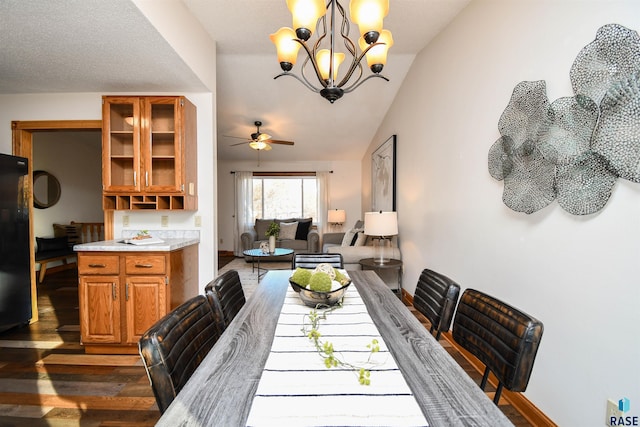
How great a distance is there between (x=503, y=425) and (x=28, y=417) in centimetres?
243

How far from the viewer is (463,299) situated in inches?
49.6

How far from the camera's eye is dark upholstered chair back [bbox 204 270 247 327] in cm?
136

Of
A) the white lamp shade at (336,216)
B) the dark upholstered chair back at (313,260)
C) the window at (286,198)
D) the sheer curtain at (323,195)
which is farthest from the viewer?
the window at (286,198)

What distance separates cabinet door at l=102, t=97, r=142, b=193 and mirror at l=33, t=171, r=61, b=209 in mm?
3577

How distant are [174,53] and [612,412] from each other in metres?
3.18

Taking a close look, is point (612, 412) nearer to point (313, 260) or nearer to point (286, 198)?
point (313, 260)

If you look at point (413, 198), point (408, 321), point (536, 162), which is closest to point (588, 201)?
point (536, 162)

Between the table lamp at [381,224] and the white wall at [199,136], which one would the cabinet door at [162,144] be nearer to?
the white wall at [199,136]

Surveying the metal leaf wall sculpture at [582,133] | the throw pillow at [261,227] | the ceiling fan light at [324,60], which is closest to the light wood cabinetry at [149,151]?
the ceiling fan light at [324,60]

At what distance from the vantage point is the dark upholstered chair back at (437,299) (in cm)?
136

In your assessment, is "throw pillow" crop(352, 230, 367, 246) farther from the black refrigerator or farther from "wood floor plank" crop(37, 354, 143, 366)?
the black refrigerator

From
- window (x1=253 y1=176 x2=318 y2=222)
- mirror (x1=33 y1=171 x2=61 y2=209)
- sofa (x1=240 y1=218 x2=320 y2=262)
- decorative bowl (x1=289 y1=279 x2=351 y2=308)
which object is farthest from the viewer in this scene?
window (x1=253 y1=176 x2=318 y2=222)

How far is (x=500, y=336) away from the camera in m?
1.01

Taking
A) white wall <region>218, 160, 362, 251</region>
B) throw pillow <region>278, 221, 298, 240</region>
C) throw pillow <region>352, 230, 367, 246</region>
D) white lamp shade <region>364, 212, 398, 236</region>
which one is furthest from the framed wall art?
throw pillow <region>278, 221, 298, 240</region>
